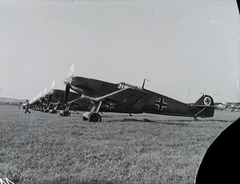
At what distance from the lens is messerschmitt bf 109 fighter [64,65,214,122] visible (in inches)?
127

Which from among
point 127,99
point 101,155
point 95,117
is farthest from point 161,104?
point 101,155

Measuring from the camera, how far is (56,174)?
169 centimetres

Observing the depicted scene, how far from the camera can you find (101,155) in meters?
1.85

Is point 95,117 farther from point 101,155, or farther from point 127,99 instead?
point 101,155

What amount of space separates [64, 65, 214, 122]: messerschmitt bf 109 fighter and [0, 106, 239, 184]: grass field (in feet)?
3.04

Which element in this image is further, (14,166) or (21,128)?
(21,128)

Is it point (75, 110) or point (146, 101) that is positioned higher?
point (146, 101)

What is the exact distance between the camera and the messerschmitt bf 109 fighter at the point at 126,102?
321cm

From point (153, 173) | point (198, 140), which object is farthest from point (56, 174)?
point (198, 140)

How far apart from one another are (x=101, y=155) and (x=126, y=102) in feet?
5.41

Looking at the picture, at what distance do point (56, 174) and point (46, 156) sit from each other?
0.57ft

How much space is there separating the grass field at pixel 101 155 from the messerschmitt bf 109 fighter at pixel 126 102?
0.93 meters

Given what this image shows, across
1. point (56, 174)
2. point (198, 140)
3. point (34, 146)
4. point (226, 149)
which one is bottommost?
point (56, 174)

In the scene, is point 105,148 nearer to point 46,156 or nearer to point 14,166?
point 46,156
